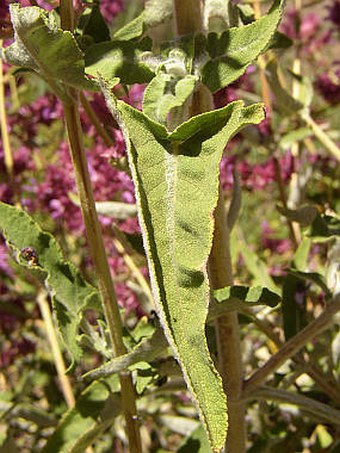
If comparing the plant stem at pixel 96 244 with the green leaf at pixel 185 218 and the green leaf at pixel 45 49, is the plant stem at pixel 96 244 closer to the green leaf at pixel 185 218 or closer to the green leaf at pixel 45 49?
the green leaf at pixel 45 49

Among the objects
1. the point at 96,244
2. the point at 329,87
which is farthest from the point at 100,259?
the point at 329,87

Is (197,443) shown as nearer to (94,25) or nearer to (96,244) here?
(96,244)

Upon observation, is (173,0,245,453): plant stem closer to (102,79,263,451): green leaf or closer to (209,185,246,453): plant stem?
(209,185,246,453): plant stem

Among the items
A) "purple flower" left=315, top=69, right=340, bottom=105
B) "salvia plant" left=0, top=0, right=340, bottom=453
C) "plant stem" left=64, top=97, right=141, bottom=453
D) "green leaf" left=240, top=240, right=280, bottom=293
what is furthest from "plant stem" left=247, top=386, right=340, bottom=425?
"purple flower" left=315, top=69, right=340, bottom=105

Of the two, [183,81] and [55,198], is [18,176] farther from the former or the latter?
[183,81]

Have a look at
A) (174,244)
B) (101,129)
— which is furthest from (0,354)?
(174,244)

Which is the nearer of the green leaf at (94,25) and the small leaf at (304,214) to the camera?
the green leaf at (94,25)

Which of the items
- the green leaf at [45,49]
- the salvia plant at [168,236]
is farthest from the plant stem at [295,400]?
the green leaf at [45,49]
